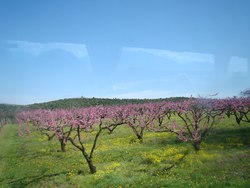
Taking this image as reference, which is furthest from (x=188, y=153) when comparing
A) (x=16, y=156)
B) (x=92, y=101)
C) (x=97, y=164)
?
(x=92, y=101)

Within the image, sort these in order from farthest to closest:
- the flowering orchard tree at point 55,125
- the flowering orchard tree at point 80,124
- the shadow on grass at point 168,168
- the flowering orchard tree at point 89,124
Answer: the flowering orchard tree at point 55,125
the flowering orchard tree at point 80,124
the flowering orchard tree at point 89,124
the shadow on grass at point 168,168

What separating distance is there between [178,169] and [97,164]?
316 inches

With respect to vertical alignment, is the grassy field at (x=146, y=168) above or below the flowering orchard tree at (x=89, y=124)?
below

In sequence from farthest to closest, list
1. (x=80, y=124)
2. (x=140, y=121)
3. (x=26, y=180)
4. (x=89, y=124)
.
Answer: (x=140, y=121) → (x=89, y=124) → (x=80, y=124) → (x=26, y=180)

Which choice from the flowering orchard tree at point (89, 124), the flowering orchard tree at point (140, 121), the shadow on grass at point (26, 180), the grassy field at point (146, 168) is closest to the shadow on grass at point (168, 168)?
the grassy field at point (146, 168)

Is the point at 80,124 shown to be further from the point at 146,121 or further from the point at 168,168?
the point at 146,121

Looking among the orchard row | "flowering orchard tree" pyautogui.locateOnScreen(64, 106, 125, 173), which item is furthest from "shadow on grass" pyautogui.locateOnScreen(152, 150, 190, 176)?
"flowering orchard tree" pyautogui.locateOnScreen(64, 106, 125, 173)

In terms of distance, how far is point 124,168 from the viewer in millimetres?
22766

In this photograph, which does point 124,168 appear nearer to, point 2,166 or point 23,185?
point 23,185

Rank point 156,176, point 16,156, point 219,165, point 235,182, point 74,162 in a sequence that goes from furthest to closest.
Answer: point 16,156 → point 74,162 → point 219,165 → point 156,176 → point 235,182

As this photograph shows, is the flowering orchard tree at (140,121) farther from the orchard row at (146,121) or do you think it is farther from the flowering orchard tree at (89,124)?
the flowering orchard tree at (89,124)

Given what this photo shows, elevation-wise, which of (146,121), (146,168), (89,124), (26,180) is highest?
(89,124)

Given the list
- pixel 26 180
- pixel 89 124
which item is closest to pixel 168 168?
pixel 89 124

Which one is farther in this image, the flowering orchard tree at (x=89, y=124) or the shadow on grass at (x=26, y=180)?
the flowering orchard tree at (x=89, y=124)
